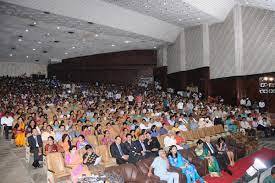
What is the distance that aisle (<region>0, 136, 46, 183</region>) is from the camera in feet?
18.0

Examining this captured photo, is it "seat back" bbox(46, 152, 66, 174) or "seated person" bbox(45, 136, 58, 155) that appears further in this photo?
"seated person" bbox(45, 136, 58, 155)

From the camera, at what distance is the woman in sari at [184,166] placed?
18.5 ft

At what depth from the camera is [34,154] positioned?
610 centimetres

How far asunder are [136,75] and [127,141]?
16388 millimetres

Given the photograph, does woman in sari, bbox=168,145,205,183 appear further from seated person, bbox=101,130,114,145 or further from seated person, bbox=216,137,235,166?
seated person, bbox=101,130,114,145

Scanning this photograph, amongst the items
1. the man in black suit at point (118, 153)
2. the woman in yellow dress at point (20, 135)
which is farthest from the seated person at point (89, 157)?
the woman in yellow dress at point (20, 135)

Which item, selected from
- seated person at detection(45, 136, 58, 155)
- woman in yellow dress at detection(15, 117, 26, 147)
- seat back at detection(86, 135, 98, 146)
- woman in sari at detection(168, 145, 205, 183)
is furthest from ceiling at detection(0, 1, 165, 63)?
woman in sari at detection(168, 145, 205, 183)

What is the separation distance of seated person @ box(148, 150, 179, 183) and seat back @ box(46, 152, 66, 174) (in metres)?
1.80

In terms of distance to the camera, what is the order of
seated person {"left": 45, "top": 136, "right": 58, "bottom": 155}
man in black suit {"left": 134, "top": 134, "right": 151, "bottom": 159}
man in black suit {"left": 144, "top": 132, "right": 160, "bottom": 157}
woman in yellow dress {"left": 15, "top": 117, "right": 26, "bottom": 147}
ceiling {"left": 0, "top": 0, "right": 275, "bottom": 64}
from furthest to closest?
ceiling {"left": 0, "top": 0, "right": 275, "bottom": 64}
woman in yellow dress {"left": 15, "top": 117, "right": 26, "bottom": 147}
man in black suit {"left": 144, "top": 132, "right": 160, "bottom": 157}
man in black suit {"left": 134, "top": 134, "right": 151, "bottom": 159}
seated person {"left": 45, "top": 136, "right": 58, "bottom": 155}

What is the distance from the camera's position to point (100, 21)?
13.0 metres

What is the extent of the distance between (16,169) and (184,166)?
12.3 ft

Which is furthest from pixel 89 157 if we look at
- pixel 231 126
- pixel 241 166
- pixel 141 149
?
pixel 231 126

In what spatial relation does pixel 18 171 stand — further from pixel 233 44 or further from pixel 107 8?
pixel 233 44

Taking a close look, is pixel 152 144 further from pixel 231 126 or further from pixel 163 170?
pixel 231 126
